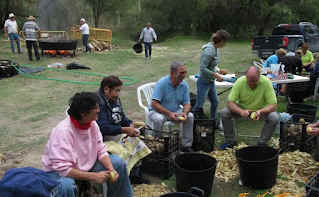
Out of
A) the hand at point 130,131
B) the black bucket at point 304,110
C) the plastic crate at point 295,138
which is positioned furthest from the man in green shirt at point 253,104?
the hand at point 130,131

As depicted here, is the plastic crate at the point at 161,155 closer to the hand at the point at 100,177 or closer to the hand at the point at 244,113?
the hand at the point at 244,113

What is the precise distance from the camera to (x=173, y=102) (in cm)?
455

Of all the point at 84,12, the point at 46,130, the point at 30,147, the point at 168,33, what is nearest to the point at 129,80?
the point at 46,130

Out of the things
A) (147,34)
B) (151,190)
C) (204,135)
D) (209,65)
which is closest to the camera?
(151,190)

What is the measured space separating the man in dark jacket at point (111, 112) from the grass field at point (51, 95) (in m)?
0.89

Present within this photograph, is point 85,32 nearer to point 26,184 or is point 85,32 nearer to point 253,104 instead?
point 253,104

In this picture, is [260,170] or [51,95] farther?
[51,95]

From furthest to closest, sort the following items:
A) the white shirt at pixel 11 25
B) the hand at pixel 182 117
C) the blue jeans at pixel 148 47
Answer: the blue jeans at pixel 148 47 < the white shirt at pixel 11 25 < the hand at pixel 182 117

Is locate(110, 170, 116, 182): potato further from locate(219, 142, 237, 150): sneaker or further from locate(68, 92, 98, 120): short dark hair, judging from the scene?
locate(219, 142, 237, 150): sneaker

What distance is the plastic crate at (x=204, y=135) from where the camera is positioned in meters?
4.67

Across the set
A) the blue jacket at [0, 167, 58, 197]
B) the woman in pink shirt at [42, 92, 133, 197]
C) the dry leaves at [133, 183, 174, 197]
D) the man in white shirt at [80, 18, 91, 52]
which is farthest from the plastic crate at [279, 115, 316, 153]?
the man in white shirt at [80, 18, 91, 52]

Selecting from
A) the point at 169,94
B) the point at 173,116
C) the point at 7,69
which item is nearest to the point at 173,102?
the point at 169,94

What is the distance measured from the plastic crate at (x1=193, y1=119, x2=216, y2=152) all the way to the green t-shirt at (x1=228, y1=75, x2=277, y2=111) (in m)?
0.50

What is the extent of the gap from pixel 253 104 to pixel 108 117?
7.21ft
